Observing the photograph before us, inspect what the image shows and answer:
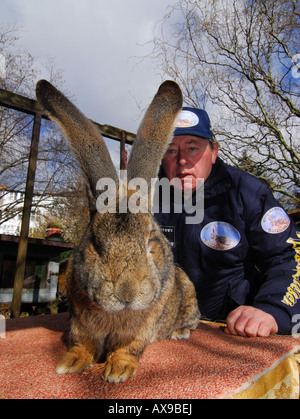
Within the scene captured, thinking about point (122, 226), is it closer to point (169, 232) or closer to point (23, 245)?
point (169, 232)

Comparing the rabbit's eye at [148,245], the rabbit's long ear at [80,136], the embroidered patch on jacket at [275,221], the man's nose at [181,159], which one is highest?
the man's nose at [181,159]

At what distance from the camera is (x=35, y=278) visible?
9.30 metres

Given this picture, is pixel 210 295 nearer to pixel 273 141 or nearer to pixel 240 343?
pixel 240 343

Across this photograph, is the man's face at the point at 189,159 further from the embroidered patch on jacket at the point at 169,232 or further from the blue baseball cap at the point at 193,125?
the embroidered patch on jacket at the point at 169,232

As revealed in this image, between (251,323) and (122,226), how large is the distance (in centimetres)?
124

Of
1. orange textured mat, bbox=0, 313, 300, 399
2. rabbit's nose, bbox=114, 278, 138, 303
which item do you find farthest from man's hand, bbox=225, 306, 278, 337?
rabbit's nose, bbox=114, 278, 138, 303

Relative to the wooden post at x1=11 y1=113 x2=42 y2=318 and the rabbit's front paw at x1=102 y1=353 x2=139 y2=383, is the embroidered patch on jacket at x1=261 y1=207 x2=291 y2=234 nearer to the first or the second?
the rabbit's front paw at x1=102 y1=353 x2=139 y2=383

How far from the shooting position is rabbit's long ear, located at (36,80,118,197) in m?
2.12

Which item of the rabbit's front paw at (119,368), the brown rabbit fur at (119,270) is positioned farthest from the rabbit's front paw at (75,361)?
the rabbit's front paw at (119,368)

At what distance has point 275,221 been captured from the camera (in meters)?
3.03

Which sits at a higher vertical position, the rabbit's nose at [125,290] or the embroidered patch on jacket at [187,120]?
the embroidered patch on jacket at [187,120]

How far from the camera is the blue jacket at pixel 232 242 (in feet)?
9.74

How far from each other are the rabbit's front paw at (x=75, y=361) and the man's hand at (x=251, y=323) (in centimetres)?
108
